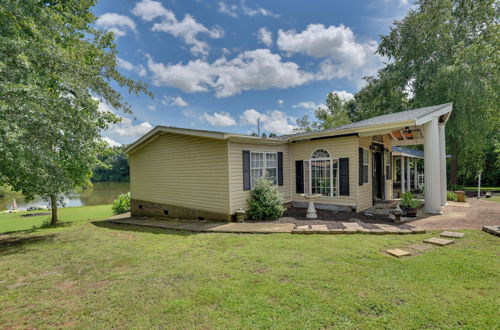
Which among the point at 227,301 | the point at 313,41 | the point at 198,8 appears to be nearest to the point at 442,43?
the point at 313,41

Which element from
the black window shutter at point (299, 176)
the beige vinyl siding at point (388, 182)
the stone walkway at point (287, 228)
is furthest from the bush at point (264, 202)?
the beige vinyl siding at point (388, 182)

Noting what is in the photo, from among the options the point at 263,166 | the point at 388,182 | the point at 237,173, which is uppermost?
the point at 263,166

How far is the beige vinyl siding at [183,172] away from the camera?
743 cm

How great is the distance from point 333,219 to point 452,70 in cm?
1336

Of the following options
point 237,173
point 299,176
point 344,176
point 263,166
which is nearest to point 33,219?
point 237,173

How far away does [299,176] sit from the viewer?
9266 millimetres

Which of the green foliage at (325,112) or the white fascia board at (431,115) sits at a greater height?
the green foliage at (325,112)

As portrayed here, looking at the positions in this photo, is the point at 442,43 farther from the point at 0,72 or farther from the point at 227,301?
the point at 0,72

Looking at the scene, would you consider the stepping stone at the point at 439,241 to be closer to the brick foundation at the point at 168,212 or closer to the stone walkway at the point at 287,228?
the stone walkway at the point at 287,228

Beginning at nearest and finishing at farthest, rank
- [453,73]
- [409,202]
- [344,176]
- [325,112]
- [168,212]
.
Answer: [409,202], [344,176], [168,212], [453,73], [325,112]

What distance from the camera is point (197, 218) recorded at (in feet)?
26.8

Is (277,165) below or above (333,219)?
above

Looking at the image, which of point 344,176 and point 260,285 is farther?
point 344,176

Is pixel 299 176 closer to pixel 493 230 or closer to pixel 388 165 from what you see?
pixel 388 165
